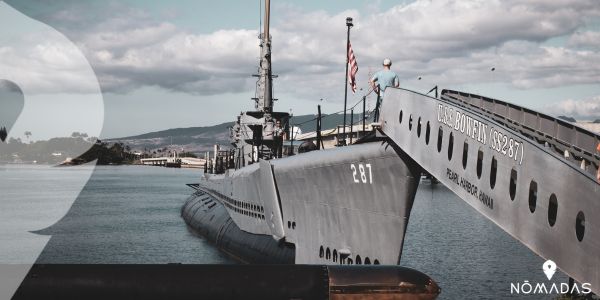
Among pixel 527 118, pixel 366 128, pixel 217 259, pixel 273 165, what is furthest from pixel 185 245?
pixel 527 118

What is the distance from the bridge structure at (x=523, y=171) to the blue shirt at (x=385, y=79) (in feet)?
7.51

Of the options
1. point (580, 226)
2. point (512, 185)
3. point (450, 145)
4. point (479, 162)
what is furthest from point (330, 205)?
point (580, 226)

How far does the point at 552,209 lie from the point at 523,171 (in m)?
0.81

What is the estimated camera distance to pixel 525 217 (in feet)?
27.8

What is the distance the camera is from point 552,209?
25.7 ft

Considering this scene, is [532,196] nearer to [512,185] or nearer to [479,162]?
[512,185]

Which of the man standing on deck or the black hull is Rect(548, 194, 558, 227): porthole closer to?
the man standing on deck

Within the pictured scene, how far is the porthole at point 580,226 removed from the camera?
23.4 ft

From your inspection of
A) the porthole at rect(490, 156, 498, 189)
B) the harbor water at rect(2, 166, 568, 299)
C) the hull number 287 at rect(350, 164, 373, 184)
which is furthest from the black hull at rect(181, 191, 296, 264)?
the porthole at rect(490, 156, 498, 189)

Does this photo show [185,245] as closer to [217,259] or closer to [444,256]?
[217,259]

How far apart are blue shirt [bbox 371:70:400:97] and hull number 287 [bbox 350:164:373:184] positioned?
212 centimetres

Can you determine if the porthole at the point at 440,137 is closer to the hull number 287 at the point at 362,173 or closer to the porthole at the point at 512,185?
the porthole at the point at 512,185

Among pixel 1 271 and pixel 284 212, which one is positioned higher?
pixel 1 271

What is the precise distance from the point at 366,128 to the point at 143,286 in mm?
14674
